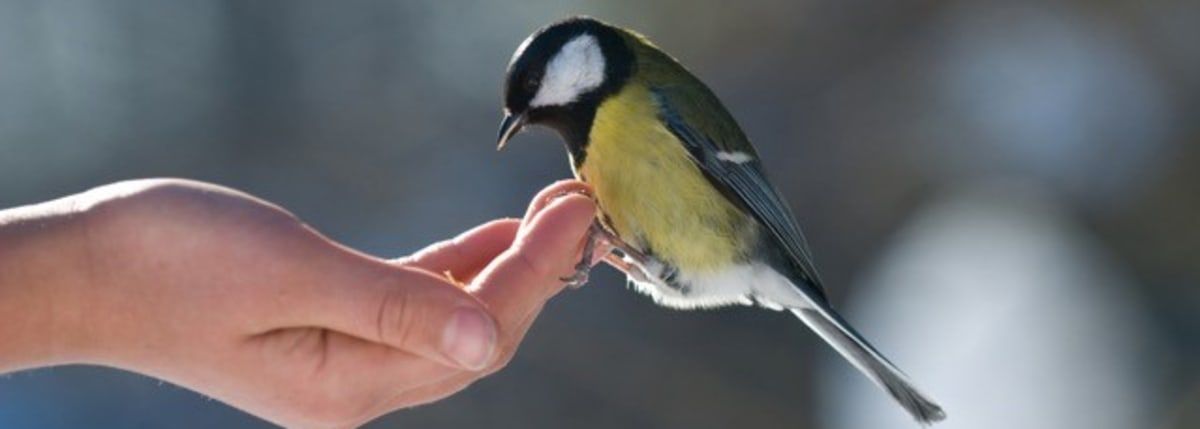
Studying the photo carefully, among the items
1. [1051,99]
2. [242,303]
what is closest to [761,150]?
[1051,99]

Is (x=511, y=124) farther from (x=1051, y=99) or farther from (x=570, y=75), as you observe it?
(x=1051, y=99)

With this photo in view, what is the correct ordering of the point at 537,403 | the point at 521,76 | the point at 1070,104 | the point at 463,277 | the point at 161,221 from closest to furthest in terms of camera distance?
the point at 161,221
the point at 463,277
the point at 521,76
the point at 537,403
the point at 1070,104

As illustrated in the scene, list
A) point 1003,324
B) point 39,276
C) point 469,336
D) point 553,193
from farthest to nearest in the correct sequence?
point 1003,324 → point 553,193 → point 39,276 → point 469,336

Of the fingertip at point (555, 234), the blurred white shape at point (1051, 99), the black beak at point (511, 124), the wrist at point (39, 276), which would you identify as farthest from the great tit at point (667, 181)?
the blurred white shape at point (1051, 99)

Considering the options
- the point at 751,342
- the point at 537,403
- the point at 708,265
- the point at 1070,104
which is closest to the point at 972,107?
the point at 1070,104

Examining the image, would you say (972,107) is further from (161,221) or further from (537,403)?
(161,221)
